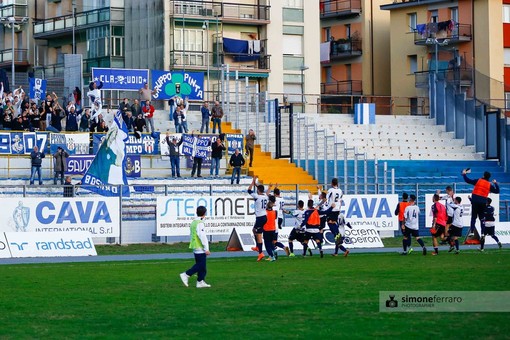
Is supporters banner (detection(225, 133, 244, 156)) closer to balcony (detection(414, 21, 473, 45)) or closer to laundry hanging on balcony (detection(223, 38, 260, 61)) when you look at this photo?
laundry hanging on balcony (detection(223, 38, 260, 61))

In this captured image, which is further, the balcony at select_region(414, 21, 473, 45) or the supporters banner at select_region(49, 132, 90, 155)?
the balcony at select_region(414, 21, 473, 45)

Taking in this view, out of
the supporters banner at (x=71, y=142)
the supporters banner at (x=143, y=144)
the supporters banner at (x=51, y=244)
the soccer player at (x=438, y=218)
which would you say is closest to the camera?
the soccer player at (x=438, y=218)

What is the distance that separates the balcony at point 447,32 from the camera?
73.9m

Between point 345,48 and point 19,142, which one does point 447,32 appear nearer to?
point 345,48

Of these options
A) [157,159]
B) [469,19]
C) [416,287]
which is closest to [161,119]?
[157,159]

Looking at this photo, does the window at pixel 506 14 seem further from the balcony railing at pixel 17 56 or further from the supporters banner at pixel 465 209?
the balcony railing at pixel 17 56

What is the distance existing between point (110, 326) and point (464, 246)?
24.9 metres

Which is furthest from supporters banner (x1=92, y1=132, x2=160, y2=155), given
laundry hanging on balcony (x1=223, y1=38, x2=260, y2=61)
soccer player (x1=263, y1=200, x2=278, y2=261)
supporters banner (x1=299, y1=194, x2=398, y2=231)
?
laundry hanging on balcony (x1=223, y1=38, x2=260, y2=61)

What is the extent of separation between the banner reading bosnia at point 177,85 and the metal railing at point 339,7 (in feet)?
94.4

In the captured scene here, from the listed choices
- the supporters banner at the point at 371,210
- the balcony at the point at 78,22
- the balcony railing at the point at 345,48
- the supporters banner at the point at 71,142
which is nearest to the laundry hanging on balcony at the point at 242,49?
the balcony at the point at 78,22

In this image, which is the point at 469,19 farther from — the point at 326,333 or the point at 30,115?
the point at 326,333

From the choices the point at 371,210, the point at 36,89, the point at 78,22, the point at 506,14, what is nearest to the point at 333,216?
the point at 371,210

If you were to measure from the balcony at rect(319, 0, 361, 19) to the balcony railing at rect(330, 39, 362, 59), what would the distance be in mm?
1869

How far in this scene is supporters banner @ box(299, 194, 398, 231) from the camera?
42.7m
